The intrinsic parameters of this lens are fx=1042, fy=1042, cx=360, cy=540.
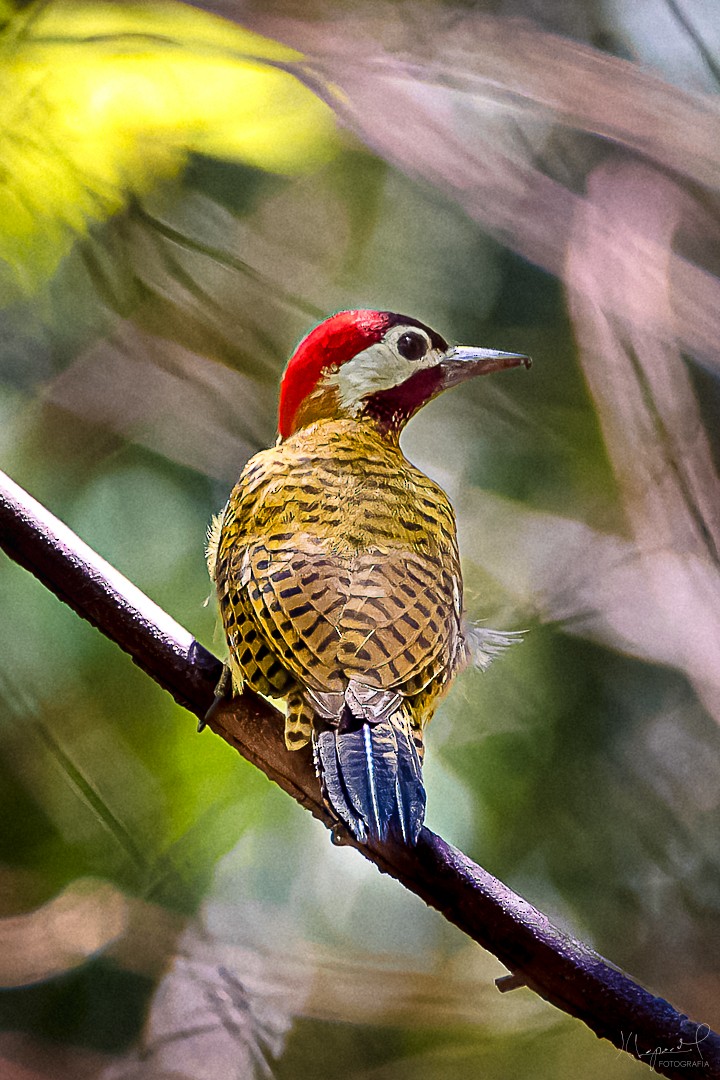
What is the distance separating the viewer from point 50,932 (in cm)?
138

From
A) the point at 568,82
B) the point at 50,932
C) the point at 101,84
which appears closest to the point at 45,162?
the point at 101,84

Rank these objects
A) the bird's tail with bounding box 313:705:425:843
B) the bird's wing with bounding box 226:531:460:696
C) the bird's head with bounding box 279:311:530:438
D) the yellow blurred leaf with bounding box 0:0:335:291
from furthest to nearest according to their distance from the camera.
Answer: the yellow blurred leaf with bounding box 0:0:335:291
the bird's head with bounding box 279:311:530:438
the bird's wing with bounding box 226:531:460:696
the bird's tail with bounding box 313:705:425:843

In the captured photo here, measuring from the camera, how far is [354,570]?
1.11 m

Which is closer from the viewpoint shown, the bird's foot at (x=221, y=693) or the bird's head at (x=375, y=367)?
the bird's foot at (x=221, y=693)

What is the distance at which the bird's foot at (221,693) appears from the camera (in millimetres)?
1090

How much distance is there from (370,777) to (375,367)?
56 centimetres

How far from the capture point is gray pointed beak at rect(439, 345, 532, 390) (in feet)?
4.25

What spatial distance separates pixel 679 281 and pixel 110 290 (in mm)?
856

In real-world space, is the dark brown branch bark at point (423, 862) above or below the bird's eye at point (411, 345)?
below
